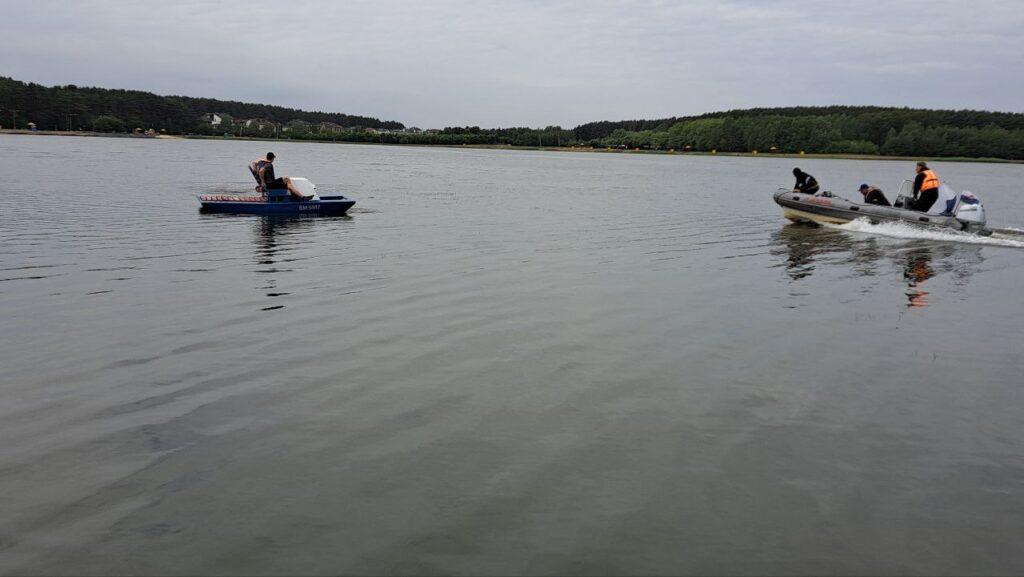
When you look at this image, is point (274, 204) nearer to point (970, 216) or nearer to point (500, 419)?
point (500, 419)

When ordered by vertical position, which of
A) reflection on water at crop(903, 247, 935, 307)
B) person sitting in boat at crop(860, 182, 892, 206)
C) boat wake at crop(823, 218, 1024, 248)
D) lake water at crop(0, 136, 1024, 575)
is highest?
person sitting in boat at crop(860, 182, 892, 206)

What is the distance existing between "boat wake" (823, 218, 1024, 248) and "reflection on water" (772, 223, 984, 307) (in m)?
0.52

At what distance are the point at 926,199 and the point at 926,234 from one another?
54.9 inches

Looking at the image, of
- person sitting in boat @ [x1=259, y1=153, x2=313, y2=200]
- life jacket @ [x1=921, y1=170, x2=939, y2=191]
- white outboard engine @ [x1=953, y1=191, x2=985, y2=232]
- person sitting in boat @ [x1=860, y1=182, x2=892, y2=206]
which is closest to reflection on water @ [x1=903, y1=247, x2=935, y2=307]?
white outboard engine @ [x1=953, y1=191, x2=985, y2=232]

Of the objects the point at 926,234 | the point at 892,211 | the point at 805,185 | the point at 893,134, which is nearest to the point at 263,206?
the point at 805,185

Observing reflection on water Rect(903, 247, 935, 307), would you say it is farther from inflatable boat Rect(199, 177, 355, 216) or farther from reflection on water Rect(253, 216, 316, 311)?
inflatable boat Rect(199, 177, 355, 216)

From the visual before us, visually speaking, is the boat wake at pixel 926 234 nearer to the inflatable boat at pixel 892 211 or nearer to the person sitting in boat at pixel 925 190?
the inflatable boat at pixel 892 211

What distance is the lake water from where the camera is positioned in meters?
5.25

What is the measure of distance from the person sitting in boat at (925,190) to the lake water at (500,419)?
8438 millimetres

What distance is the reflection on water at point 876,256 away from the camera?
17.4 m

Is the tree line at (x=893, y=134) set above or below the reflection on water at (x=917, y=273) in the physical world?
above

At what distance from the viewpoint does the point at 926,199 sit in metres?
25.0

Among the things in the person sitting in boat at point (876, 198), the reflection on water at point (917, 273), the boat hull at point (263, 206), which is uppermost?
the person sitting in boat at point (876, 198)

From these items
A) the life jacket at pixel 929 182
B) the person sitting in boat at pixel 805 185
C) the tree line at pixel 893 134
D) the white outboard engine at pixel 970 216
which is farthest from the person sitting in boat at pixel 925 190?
the tree line at pixel 893 134
